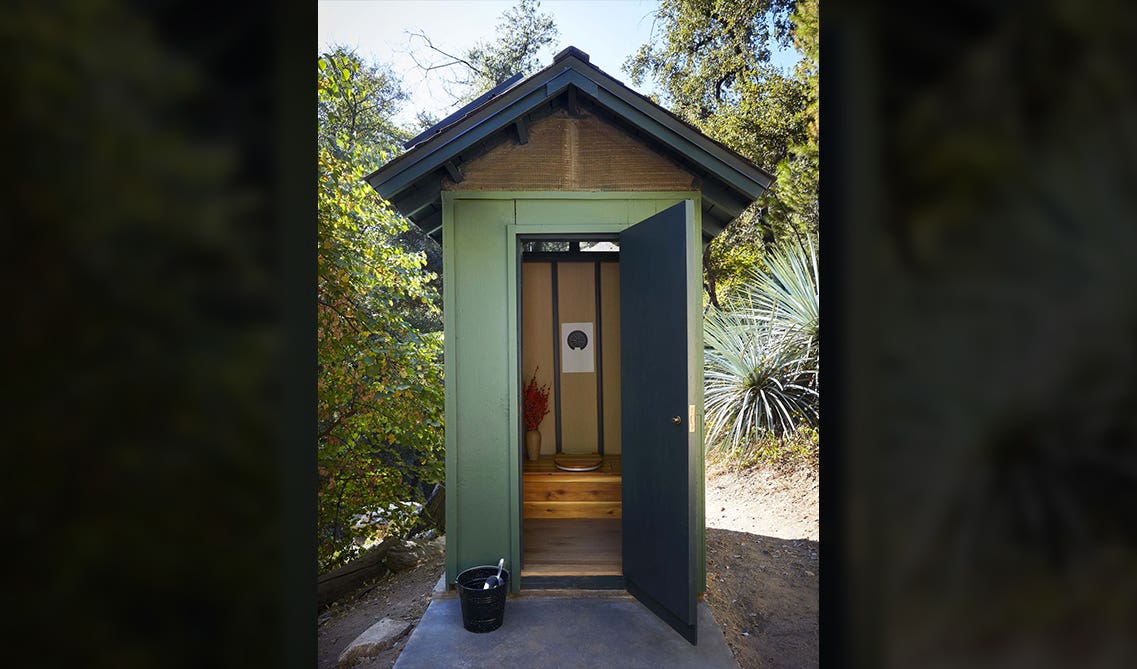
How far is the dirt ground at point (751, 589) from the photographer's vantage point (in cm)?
353

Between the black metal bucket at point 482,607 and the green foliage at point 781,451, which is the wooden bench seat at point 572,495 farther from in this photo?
the green foliage at point 781,451

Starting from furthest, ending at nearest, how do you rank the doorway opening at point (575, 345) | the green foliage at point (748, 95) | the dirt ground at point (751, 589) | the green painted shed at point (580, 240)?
the green foliage at point (748, 95)
the doorway opening at point (575, 345)
the dirt ground at point (751, 589)
the green painted shed at point (580, 240)

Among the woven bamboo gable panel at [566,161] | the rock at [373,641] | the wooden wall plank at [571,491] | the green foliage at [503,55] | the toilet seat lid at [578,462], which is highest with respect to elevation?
the green foliage at [503,55]

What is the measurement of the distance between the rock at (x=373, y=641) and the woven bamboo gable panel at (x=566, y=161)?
2781 millimetres

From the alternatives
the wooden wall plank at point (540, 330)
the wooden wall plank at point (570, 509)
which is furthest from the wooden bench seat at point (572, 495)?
the wooden wall plank at point (540, 330)

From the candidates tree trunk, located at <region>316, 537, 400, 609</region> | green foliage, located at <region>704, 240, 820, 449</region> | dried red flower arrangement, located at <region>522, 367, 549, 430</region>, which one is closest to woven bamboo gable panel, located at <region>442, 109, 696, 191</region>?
dried red flower arrangement, located at <region>522, 367, 549, 430</region>

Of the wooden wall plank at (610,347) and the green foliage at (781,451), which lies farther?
the green foliage at (781,451)

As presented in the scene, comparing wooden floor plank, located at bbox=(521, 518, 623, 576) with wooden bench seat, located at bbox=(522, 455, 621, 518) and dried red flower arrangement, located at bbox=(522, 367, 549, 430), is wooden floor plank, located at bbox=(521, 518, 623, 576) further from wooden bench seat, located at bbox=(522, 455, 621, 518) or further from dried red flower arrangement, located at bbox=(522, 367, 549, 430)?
dried red flower arrangement, located at bbox=(522, 367, 549, 430)

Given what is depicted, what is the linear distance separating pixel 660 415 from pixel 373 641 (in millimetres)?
2145

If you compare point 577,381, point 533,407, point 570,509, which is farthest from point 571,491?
point 577,381

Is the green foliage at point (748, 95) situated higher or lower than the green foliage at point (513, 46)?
lower

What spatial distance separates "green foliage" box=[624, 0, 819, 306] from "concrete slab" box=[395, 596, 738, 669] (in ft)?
24.3
